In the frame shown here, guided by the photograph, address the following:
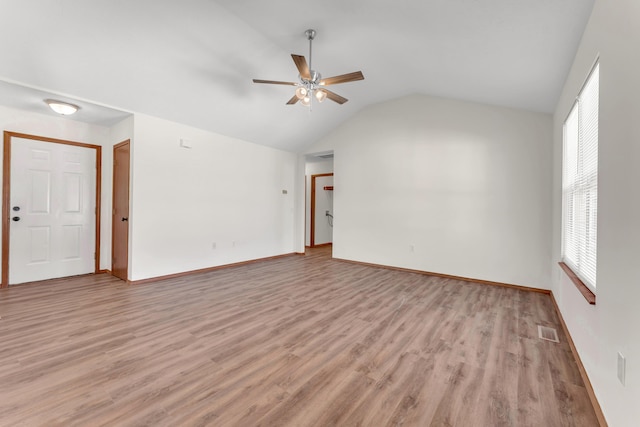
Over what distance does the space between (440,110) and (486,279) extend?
2920 mm

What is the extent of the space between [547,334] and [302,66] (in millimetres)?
3535

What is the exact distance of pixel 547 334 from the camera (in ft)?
8.69

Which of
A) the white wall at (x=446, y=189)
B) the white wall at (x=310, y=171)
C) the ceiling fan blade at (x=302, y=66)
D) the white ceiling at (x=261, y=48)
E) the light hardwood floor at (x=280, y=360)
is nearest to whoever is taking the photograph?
the light hardwood floor at (x=280, y=360)

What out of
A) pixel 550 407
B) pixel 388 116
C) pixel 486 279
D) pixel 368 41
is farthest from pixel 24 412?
pixel 388 116

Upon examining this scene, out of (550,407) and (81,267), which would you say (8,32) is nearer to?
(81,267)

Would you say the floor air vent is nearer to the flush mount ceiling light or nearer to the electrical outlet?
the electrical outlet

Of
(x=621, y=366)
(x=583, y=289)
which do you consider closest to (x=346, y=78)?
(x=583, y=289)

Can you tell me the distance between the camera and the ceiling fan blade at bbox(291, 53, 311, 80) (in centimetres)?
267

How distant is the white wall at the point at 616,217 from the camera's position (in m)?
1.26

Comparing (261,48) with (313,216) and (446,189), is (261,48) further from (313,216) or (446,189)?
(313,216)

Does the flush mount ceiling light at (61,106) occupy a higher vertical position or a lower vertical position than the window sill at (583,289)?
higher

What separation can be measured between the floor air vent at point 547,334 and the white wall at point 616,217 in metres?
0.55

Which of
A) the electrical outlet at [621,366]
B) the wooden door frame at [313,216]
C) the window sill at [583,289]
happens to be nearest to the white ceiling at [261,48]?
the window sill at [583,289]

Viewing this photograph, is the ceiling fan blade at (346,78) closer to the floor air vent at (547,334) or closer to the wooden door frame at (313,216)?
the floor air vent at (547,334)
